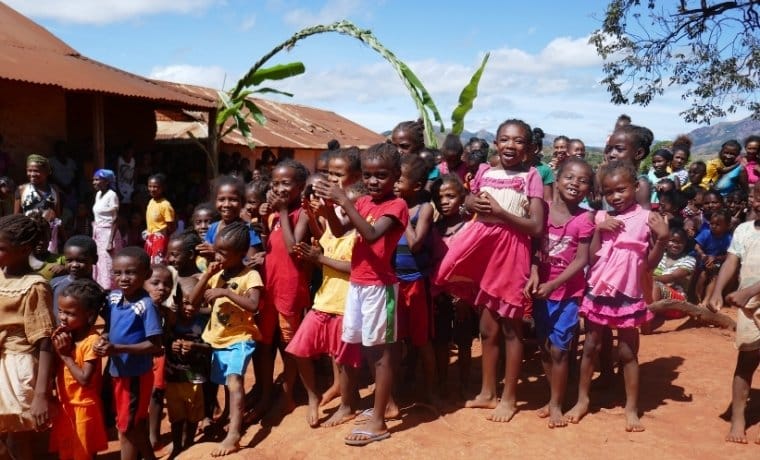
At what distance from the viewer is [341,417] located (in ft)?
12.5

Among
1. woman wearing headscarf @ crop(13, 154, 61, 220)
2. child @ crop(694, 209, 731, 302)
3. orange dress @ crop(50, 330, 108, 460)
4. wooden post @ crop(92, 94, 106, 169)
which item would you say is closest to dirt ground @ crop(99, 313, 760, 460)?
orange dress @ crop(50, 330, 108, 460)

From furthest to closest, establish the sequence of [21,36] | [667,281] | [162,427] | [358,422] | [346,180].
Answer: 1. [21,36]
2. [667,281]
3. [162,427]
4. [346,180]
5. [358,422]

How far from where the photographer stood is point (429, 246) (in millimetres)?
3938

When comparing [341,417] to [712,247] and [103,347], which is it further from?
[712,247]

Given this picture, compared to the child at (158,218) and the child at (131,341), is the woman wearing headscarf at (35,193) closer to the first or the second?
the child at (158,218)

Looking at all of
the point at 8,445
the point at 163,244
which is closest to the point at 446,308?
the point at 8,445

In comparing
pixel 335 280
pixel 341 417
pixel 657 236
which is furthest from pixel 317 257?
pixel 657 236

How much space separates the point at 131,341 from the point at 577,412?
2651 millimetres

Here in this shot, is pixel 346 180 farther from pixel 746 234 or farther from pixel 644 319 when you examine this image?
pixel 746 234

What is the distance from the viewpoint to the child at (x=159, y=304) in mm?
3736

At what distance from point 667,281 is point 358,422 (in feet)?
12.9

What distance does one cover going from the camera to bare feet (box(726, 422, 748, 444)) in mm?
→ 3469

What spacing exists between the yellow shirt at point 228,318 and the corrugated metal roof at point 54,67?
5.27 m

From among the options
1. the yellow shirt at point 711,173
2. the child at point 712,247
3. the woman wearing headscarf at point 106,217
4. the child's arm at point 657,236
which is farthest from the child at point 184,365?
the yellow shirt at point 711,173
